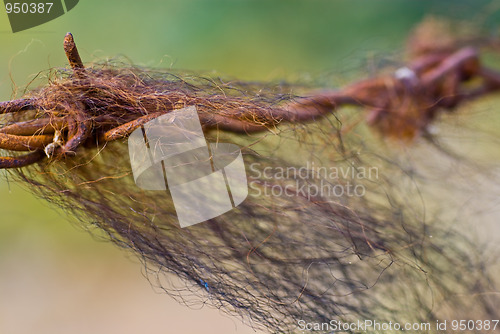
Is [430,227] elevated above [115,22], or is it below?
below

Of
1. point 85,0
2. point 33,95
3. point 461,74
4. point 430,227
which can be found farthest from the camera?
point 85,0

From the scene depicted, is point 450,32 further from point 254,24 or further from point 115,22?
→ point 115,22

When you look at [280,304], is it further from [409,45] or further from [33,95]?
[409,45]

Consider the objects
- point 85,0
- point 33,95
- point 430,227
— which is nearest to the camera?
point 33,95

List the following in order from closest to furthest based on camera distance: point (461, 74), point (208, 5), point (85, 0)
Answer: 1. point (461, 74)
2. point (85, 0)
3. point (208, 5)

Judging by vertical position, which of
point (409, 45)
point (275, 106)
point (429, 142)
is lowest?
point (429, 142)

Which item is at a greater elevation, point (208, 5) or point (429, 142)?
point (208, 5)

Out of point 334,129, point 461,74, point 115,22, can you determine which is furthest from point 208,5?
point 334,129

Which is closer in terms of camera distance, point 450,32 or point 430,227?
point 430,227

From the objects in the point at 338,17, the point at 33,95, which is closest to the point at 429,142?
the point at 33,95
